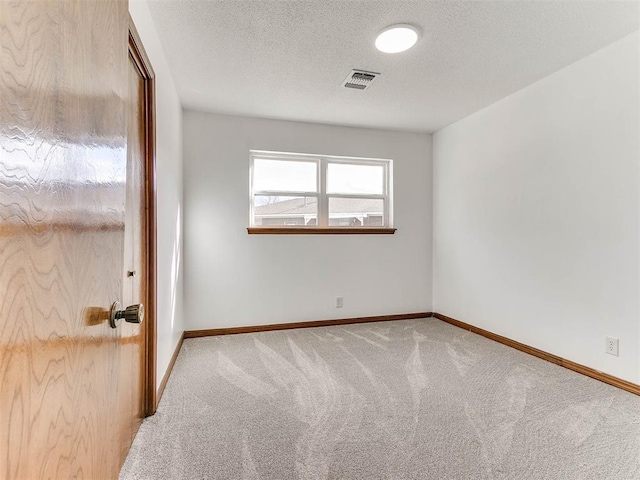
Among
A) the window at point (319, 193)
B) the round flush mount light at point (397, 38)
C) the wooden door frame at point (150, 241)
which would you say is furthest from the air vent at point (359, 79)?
the wooden door frame at point (150, 241)

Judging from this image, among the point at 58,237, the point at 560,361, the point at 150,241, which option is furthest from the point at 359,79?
the point at 560,361

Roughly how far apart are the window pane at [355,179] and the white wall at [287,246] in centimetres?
18

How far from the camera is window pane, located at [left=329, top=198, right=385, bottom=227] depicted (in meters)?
4.03

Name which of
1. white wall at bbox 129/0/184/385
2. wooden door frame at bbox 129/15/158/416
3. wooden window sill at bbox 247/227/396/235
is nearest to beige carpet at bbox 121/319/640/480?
wooden door frame at bbox 129/15/158/416

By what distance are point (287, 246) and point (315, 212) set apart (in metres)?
0.55

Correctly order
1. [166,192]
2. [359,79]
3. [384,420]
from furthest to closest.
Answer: [359,79] → [166,192] → [384,420]

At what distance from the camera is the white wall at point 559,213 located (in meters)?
2.26

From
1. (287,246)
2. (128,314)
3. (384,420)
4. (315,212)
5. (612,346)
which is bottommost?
(384,420)

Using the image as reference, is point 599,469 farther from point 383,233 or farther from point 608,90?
point 383,233

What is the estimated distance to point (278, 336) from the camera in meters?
3.46

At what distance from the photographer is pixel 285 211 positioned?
385 cm

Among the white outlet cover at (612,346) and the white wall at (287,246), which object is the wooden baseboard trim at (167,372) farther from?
the white outlet cover at (612,346)

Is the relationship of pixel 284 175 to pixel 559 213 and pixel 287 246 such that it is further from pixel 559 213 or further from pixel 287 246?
pixel 559 213

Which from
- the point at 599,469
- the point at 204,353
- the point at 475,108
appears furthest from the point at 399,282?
the point at 599,469
